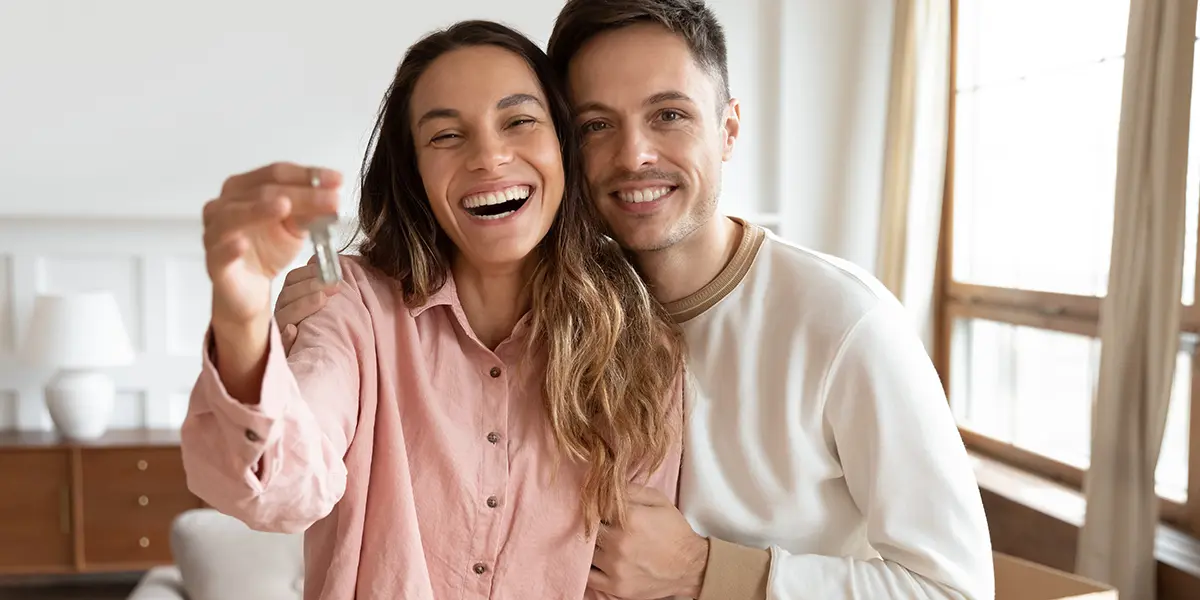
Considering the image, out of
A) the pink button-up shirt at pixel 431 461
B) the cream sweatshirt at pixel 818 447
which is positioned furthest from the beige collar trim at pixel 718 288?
the pink button-up shirt at pixel 431 461

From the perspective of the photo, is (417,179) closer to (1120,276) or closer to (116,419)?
(1120,276)

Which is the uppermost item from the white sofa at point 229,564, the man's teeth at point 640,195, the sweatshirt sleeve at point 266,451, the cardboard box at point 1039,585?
the man's teeth at point 640,195

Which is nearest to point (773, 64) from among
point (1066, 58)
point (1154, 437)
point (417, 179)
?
point (1066, 58)

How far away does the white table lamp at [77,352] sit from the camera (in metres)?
3.46

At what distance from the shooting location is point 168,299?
385 centimetres

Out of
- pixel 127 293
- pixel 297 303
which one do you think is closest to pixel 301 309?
pixel 297 303

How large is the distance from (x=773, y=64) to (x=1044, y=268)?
1.43 meters

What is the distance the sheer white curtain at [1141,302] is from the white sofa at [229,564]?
188 cm

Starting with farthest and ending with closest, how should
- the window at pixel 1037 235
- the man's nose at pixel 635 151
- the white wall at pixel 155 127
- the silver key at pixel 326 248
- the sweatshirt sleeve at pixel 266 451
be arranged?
the white wall at pixel 155 127, the window at pixel 1037 235, the man's nose at pixel 635 151, the sweatshirt sleeve at pixel 266 451, the silver key at pixel 326 248

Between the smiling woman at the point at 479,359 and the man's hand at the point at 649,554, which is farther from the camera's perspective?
the man's hand at the point at 649,554

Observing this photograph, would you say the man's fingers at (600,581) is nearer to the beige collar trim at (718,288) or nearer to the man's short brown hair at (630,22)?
the beige collar trim at (718,288)

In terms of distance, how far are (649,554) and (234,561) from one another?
151cm

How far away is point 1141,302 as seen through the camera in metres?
2.42

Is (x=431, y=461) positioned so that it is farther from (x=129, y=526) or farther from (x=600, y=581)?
(x=129, y=526)
